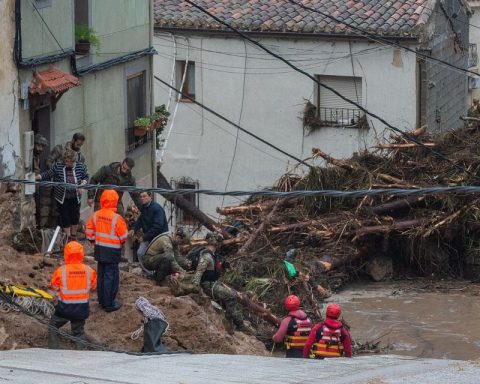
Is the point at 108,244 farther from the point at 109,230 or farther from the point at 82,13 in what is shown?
the point at 82,13

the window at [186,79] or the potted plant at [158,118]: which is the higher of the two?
the window at [186,79]

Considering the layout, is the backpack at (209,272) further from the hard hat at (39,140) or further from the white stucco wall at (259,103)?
the white stucco wall at (259,103)

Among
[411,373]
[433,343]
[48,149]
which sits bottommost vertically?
[433,343]

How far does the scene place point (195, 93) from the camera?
2966 cm

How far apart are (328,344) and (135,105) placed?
34.7ft

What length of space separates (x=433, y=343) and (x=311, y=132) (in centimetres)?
1164

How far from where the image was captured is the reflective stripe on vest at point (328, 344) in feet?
42.4

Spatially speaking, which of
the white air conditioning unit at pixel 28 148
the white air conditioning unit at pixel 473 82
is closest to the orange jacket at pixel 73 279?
the white air conditioning unit at pixel 28 148

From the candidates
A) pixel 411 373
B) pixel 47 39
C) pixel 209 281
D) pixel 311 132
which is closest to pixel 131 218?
pixel 47 39

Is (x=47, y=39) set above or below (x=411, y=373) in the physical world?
above

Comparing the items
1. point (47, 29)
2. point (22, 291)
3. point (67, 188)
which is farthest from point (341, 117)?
point (22, 291)

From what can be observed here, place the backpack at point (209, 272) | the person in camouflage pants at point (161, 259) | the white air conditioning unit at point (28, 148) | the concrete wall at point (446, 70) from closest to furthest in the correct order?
the person in camouflage pants at point (161, 259), the backpack at point (209, 272), the white air conditioning unit at point (28, 148), the concrete wall at point (446, 70)

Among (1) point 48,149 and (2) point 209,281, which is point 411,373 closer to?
(2) point 209,281

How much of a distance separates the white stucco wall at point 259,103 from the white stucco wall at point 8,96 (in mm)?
11696
